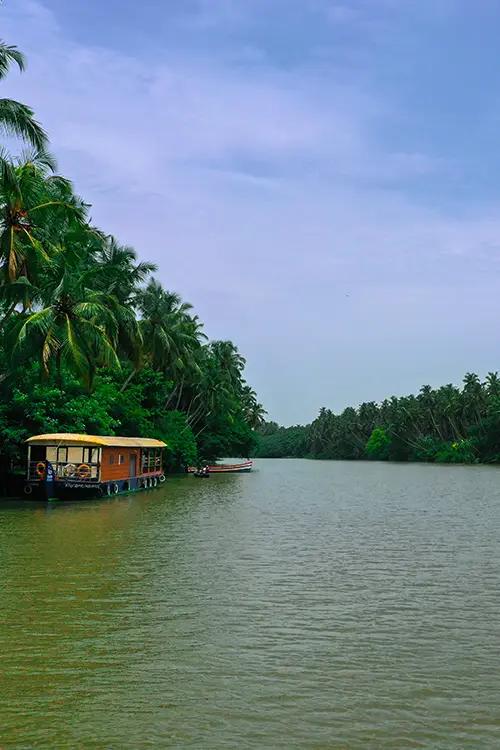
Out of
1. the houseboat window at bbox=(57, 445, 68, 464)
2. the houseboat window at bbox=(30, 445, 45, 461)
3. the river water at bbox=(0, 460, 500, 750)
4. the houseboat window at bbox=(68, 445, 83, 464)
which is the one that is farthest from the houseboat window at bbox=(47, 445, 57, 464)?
the river water at bbox=(0, 460, 500, 750)

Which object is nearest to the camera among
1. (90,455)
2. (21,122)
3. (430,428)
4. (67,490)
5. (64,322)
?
(21,122)

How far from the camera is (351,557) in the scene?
1895 cm

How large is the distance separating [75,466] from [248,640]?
82.9 feet

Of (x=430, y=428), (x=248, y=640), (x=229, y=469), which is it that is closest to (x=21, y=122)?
(x=248, y=640)

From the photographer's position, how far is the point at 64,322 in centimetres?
3091

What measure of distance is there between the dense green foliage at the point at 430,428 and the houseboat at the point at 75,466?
72.6 m

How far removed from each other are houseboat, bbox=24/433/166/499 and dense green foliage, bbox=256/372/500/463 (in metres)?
72.6

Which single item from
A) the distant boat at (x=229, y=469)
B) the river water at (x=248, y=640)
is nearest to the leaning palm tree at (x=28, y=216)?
the river water at (x=248, y=640)

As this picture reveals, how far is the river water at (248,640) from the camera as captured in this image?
758cm

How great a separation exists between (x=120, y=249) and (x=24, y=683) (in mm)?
40388

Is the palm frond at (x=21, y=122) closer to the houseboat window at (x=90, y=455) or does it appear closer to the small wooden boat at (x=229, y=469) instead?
the houseboat window at (x=90, y=455)

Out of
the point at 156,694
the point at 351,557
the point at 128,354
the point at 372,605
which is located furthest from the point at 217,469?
the point at 156,694

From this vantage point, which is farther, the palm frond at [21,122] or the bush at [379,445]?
the bush at [379,445]

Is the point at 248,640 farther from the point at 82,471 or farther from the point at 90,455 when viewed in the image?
the point at 90,455
